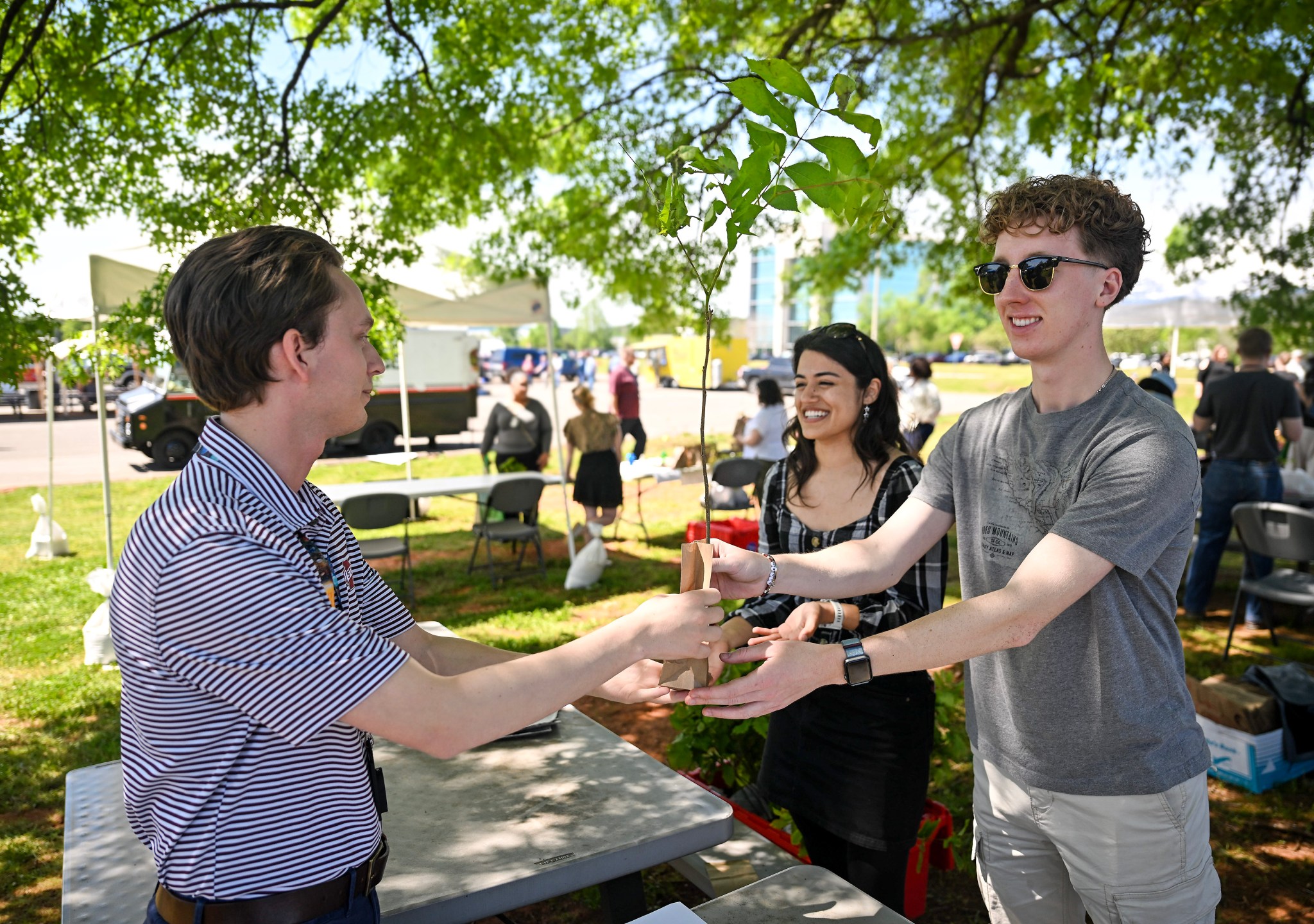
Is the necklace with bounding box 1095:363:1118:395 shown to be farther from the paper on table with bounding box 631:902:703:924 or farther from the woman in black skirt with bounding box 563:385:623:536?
the woman in black skirt with bounding box 563:385:623:536

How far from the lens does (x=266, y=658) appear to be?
1.24 metres

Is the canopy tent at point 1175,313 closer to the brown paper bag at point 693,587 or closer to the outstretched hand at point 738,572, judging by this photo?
the outstretched hand at point 738,572

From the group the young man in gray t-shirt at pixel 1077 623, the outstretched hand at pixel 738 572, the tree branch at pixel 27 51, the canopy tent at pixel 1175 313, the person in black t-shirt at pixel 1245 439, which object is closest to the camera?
the young man in gray t-shirt at pixel 1077 623

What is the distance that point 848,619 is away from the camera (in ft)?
8.45

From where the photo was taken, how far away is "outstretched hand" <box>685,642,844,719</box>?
1.68m

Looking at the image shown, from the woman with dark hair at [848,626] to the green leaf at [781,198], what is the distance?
3.99 ft

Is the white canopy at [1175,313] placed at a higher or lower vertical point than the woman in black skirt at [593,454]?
higher

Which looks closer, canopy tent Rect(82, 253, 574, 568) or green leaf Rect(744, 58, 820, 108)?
green leaf Rect(744, 58, 820, 108)

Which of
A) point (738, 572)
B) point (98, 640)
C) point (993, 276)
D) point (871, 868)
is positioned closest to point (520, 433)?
point (98, 640)

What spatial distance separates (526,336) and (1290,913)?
100135mm

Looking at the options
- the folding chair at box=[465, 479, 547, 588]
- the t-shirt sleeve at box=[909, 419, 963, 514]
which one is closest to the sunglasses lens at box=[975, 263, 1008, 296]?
the t-shirt sleeve at box=[909, 419, 963, 514]

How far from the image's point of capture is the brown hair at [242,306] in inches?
53.8

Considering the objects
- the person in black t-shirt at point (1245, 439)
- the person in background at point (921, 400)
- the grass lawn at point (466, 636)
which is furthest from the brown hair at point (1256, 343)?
the person in background at point (921, 400)

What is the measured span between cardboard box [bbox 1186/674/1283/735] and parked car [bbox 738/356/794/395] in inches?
987
